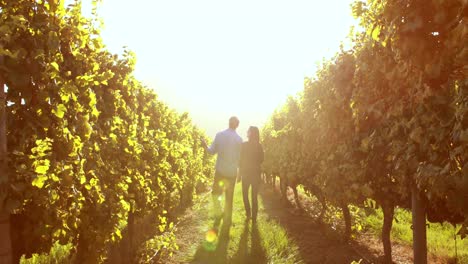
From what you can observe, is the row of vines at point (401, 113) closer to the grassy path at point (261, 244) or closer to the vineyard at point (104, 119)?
the vineyard at point (104, 119)

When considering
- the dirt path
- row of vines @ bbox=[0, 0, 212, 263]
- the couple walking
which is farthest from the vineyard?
the couple walking

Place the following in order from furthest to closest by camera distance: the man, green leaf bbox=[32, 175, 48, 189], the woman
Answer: the woman < the man < green leaf bbox=[32, 175, 48, 189]

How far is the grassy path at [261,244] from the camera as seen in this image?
22.0ft

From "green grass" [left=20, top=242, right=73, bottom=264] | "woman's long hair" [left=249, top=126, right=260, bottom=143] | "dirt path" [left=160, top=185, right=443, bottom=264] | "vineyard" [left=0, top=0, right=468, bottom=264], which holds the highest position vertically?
"woman's long hair" [left=249, top=126, right=260, bottom=143]

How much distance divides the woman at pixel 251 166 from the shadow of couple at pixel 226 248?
2.40 feet

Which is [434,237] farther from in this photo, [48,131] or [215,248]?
[48,131]

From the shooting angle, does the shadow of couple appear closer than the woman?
Yes

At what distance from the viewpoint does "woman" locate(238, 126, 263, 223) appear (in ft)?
31.2

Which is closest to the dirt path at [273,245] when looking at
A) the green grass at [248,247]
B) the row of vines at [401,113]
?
the green grass at [248,247]

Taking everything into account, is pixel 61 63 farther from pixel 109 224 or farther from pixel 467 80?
pixel 467 80

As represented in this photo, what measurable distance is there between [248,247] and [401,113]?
4237 millimetres

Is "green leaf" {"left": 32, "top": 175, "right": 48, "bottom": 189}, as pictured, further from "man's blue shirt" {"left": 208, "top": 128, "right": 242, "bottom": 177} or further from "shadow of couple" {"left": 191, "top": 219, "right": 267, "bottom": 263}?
"man's blue shirt" {"left": 208, "top": 128, "right": 242, "bottom": 177}

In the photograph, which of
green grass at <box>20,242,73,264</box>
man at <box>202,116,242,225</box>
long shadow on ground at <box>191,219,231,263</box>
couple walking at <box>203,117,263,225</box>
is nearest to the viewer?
green grass at <box>20,242,73,264</box>

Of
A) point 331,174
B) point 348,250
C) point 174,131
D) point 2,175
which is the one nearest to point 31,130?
point 2,175
